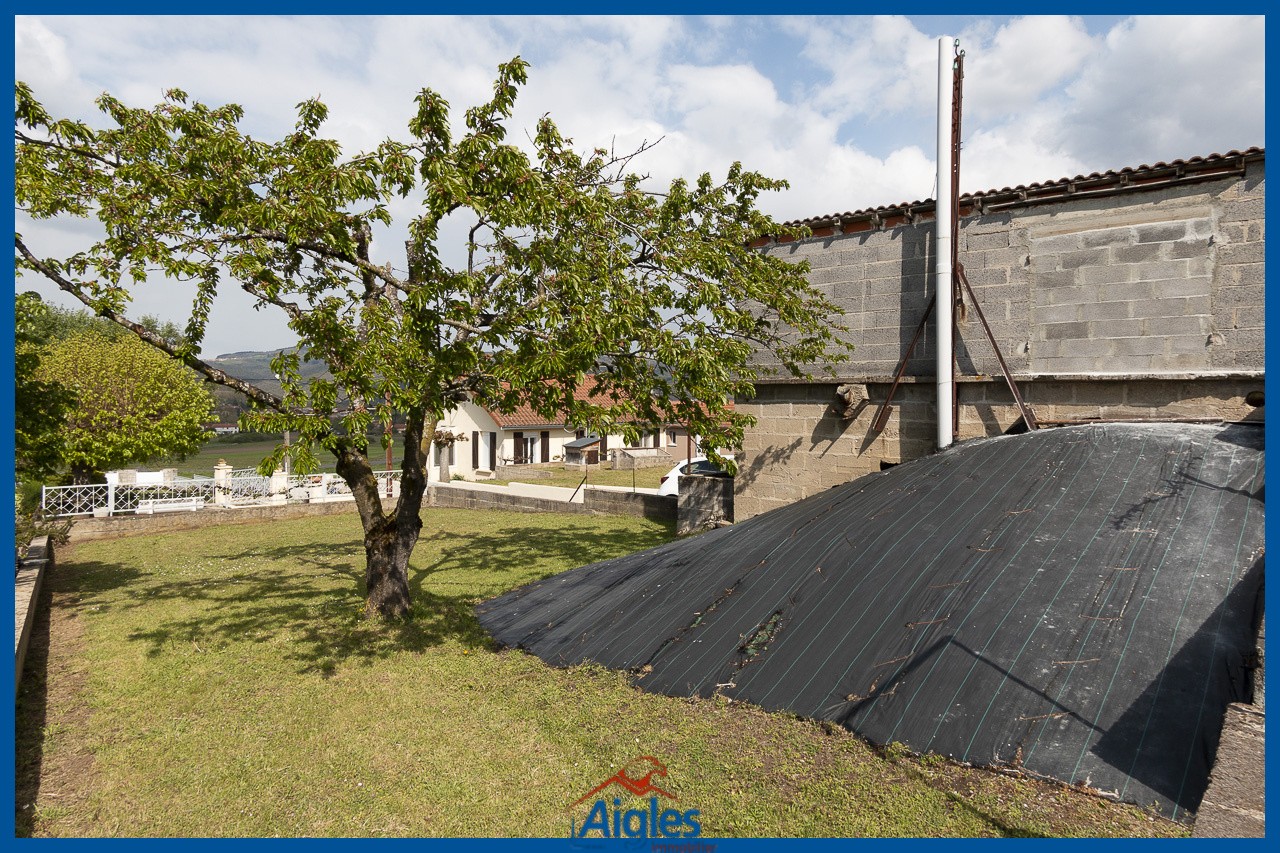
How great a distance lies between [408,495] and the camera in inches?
328

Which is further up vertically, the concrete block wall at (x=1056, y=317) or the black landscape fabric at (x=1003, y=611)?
the concrete block wall at (x=1056, y=317)

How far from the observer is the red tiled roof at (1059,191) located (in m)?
8.39

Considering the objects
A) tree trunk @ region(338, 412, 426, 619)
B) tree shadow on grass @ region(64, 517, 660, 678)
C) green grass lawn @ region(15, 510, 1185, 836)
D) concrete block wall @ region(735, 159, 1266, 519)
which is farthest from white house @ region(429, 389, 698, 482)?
green grass lawn @ region(15, 510, 1185, 836)

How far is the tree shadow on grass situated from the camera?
313 inches

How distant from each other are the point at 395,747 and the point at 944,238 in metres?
8.86

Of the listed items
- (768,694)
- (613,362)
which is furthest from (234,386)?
(768,694)

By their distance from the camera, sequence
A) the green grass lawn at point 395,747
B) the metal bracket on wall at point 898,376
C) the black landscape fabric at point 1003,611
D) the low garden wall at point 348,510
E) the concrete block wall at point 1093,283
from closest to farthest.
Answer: the green grass lawn at point 395,747, the black landscape fabric at point 1003,611, the concrete block wall at point 1093,283, the metal bracket on wall at point 898,376, the low garden wall at point 348,510

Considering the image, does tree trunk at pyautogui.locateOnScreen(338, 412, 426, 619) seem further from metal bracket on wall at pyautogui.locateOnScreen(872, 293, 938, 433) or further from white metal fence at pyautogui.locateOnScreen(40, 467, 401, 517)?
white metal fence at pyautogui.locateOnScreen(40, 467, 401, 517)

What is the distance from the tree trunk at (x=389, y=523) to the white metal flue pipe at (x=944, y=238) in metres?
6.81

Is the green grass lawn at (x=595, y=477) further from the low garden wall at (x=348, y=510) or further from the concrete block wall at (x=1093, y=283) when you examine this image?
the concrete block wall at (x=1093, y=283)

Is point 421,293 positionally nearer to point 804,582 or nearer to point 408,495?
point 408,495

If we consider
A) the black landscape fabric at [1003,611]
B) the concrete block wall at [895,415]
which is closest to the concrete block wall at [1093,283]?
→ the concrete block wall at [895,415]

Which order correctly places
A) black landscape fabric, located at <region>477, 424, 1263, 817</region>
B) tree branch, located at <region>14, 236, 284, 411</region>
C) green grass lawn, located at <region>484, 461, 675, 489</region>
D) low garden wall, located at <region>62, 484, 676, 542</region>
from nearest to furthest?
black landscape fabric, located at <region>477, 424, 1263, 817</region>, tree branch, located at <region>14, 236, 284, 411</region>, low garden wall, located at <region>62, 484, 676, 542</region>, green grass lawn, located at <region>484, 461, 675, 489</region>

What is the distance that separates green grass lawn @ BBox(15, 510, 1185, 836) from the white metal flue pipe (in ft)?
20.4
